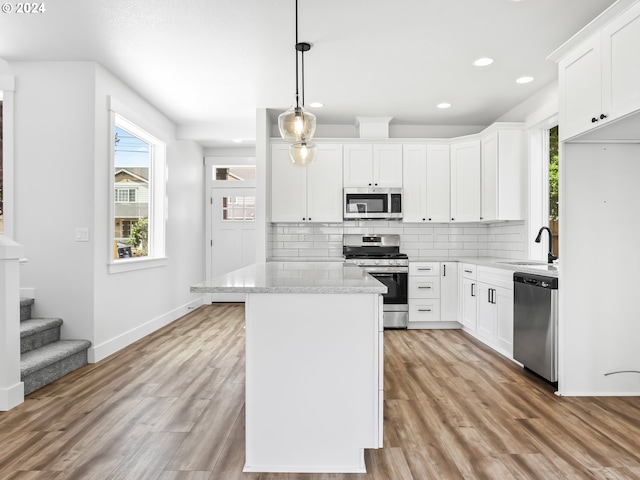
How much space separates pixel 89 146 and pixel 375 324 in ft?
10.0

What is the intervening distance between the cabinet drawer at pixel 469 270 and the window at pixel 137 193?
3.63m

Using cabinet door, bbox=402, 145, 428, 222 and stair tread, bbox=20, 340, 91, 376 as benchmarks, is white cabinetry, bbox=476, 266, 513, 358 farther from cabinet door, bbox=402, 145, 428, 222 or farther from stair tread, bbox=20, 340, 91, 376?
stair tread, bbox=20, 340, 91, 376

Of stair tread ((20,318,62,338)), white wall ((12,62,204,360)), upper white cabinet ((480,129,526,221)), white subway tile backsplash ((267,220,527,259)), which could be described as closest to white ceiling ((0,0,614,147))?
white wall ((12,62,204,360))

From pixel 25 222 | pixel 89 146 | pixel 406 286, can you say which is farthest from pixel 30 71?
pixel 406 286

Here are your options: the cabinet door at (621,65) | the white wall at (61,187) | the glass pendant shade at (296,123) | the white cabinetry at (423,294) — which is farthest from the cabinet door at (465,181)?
the white wall at (61,187)

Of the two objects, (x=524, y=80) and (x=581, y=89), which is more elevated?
(x=524, y=80)

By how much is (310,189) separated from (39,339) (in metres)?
3.20

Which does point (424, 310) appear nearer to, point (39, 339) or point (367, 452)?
point (367, 452)

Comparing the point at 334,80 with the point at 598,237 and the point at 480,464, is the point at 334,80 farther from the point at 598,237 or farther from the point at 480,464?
the point at 480,464

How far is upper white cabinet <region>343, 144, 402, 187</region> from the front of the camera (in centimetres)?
518

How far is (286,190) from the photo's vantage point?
5.17 m

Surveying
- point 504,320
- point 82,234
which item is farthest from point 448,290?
point 82,234

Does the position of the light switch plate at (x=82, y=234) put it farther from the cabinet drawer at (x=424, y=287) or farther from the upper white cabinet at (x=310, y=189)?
the cabinet drawer at (x=424, y=287)

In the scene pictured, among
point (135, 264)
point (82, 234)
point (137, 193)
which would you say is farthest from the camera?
point (137, 193)
